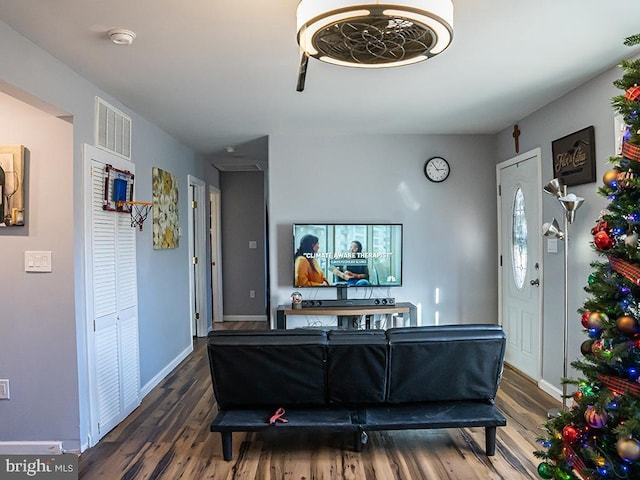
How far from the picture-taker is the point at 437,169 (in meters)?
5.00

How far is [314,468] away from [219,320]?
4.76 metres

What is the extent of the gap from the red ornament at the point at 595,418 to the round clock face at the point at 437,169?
12.2ft

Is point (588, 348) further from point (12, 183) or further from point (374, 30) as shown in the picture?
point (12, 183)

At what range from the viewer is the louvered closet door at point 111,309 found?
3021 mm

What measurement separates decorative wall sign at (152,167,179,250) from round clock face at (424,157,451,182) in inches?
111

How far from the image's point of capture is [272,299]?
16.2ft

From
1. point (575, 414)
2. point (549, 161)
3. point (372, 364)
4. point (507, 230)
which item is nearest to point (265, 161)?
point (507, 230)

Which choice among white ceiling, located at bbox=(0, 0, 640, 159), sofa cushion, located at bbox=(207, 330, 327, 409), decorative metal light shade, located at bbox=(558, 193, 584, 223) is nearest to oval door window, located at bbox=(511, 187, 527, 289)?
white ceiling, located at bbox=(0, 0, 640, 159)

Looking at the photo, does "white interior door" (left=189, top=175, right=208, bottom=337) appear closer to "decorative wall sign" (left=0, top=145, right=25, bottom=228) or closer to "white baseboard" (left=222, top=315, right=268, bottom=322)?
"white baseboard" (left=222, top=315, right=268, bottom=322)

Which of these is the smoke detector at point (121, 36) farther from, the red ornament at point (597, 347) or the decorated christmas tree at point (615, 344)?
the red ornament at point (597, 347)

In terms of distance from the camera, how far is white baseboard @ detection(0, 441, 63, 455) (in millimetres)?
2818

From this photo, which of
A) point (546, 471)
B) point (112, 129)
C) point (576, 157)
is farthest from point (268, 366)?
point (576, 157)

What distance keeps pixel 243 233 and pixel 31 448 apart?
464cm

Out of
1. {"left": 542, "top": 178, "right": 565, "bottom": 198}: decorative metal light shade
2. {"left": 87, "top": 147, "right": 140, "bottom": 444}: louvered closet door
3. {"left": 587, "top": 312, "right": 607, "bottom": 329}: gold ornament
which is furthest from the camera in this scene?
{"left": 542, "top": 178, "right": 565, "bottom": 198}: decorative metal light shade
